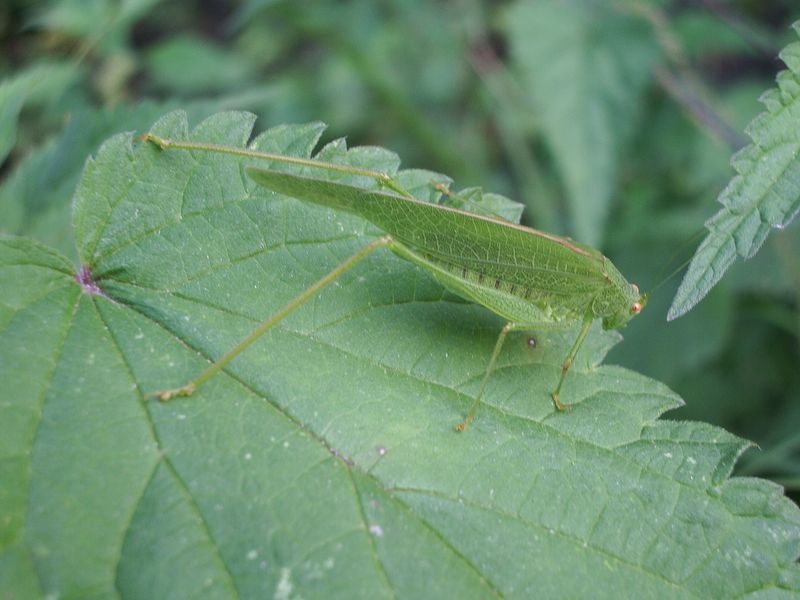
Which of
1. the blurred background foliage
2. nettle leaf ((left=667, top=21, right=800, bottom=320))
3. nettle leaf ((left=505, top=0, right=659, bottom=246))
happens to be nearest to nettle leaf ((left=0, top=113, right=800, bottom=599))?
nettle leaf ((left=667, top=21, right=800, bottom=320))

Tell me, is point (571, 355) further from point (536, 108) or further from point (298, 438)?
point (536, 108)

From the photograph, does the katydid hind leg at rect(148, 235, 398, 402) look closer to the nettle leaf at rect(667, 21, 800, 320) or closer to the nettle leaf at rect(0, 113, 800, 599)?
the nettle leaf at rect(0, 113, 800, 599)

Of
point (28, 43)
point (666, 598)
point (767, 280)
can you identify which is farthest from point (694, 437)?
point (28, 43)

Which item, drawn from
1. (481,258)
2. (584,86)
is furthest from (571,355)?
(584,86)

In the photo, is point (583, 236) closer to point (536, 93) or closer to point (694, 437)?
point (536, 93)

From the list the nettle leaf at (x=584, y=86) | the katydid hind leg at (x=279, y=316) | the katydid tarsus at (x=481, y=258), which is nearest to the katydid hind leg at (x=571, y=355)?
the katydid tarsus at (x=481, y=258)

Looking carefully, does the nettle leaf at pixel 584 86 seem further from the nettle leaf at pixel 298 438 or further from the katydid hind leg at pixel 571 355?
the nettle leaf at pixel 298 438
